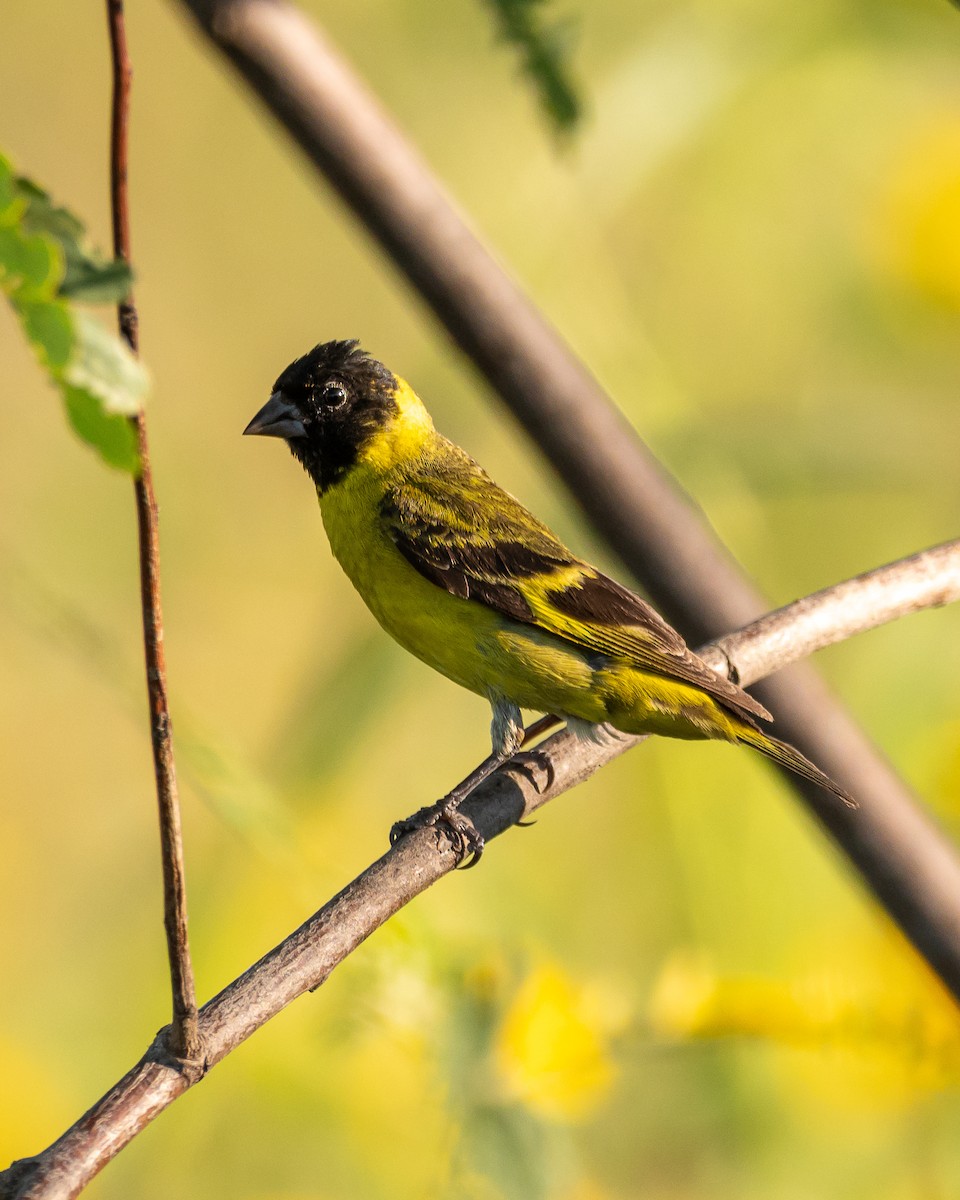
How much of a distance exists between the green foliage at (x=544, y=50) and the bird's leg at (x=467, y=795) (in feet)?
3.85

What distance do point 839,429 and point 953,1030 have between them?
176cm

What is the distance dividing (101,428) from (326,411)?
100.0 inches

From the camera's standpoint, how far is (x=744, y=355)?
646 centimetres

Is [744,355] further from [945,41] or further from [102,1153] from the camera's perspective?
[102,1153]

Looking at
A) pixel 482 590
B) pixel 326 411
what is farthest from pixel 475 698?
pixel 482 590

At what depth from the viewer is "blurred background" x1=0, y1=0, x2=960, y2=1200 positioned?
265cm

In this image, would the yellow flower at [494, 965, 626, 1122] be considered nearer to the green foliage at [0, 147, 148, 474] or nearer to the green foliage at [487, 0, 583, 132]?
the green foliage at [487, 0, 583, 132]

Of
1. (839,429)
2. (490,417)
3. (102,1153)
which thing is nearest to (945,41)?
(839,429)

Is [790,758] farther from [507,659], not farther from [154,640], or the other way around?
[154,640]

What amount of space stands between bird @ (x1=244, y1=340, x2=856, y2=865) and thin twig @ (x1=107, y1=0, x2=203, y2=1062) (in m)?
0.95

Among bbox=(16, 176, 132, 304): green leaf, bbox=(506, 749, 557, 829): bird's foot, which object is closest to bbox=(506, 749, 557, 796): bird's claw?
bbox=(506, 749, 557, 829): bird's foot

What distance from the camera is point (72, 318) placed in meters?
1.01

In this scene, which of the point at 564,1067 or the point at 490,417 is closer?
the point at 564,1067

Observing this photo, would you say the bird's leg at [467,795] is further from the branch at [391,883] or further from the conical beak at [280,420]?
the conical beak at [280,420]
